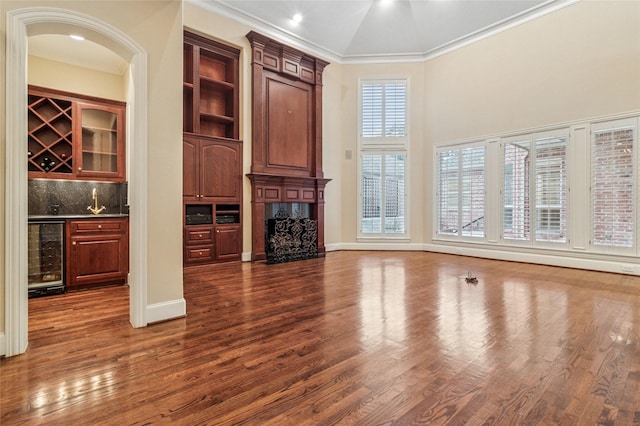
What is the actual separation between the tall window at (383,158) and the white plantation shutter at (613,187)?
3.30 meters

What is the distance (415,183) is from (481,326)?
16.2ft

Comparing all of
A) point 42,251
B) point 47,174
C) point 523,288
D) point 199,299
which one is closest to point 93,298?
point 42,251

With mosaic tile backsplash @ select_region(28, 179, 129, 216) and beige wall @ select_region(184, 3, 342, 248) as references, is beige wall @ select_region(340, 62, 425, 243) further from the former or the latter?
mosaic tile backsplash @ select_region(28, 179, 129, 216)

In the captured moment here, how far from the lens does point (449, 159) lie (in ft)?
22.2

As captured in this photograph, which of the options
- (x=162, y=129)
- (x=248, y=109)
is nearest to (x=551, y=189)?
(x=248, y=109)

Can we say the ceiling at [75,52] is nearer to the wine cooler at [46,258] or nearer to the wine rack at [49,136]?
the wine rack at [49,136]

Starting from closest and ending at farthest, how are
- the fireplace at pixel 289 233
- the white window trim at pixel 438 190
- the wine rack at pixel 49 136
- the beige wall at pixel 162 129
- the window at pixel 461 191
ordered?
the beige wall at pixel 162 129
the wine rack at pixel 49 136
the fireplace at pixel 289 233
the white window trim at pixel 438 190
the window at pixel 461 191

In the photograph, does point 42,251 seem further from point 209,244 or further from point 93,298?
point 209,244

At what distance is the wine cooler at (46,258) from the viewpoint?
3.45 meters

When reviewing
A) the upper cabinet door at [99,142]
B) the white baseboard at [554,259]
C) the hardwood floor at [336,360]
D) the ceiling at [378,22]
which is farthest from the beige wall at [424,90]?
the upper cabinet door at [99,142]

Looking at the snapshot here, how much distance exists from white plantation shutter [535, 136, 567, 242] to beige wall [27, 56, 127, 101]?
6812 millimetres

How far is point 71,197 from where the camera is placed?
4.30m

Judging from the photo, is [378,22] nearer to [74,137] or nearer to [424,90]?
[424,90]

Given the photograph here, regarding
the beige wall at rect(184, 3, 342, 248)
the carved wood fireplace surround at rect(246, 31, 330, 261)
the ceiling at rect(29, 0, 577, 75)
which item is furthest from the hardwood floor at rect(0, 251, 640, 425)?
the ceiling at rect(29, 0, 577, 75)
